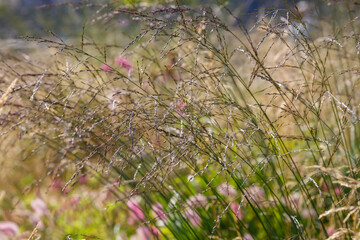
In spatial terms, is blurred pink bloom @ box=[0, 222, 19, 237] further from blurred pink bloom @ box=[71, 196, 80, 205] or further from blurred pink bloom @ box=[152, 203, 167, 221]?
blurred pink bloom @ box=[152, 203, 167, 221]

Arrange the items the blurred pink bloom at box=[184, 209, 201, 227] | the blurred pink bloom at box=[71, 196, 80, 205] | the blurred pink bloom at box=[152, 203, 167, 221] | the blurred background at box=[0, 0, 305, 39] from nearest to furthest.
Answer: the blurred pink bloom at box=[152, 203, 167, 221] → the blurred pink bloom at box=[184, 209, 201, 227] → the blurred pink bloom at box=[71, 196, 80, 205] → the blurred background at box=[0, 0, 305, 39]

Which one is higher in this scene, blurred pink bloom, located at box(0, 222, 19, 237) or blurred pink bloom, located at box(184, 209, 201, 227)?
blurred pink bloom, located at box(0, 222, 19, 237)

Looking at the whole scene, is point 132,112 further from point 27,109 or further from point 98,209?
point 98,209

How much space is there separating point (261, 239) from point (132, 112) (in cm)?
109

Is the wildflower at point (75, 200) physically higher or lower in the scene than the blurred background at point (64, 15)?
lower

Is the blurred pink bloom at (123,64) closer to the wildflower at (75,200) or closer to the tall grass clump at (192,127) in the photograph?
the tall grass clump at (192,127)

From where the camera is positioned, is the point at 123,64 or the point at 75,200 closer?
the point at 123,64

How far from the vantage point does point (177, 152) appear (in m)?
1.38

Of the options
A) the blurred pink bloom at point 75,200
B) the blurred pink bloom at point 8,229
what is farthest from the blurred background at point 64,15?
the blurred pink bloom at point 8,229

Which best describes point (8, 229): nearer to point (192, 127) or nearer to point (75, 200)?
point (75, 200)

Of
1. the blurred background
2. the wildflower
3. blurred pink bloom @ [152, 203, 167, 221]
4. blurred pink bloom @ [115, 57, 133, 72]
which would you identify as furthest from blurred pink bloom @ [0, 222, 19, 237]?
the blurred background

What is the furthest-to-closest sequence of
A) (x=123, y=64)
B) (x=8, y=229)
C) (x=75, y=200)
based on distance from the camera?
(x=75, y=200), (x=8, y=229), (x=123, y=64)

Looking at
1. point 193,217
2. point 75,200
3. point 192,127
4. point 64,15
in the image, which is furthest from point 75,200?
point 64,15

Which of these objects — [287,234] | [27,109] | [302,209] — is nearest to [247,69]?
[302,209]
